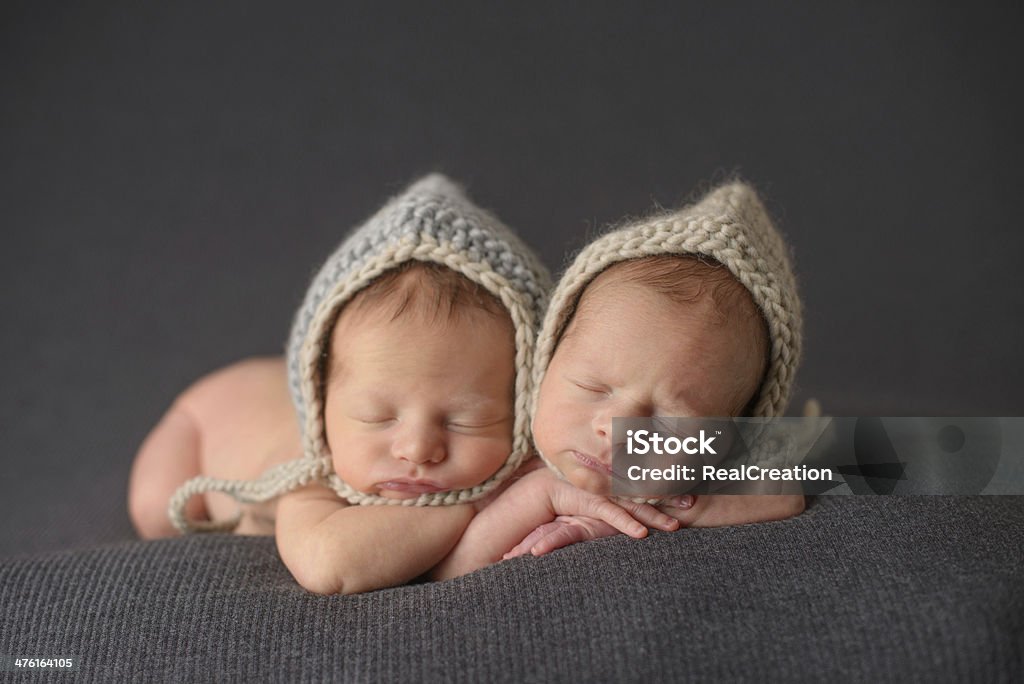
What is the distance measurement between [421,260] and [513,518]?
0.36 meters

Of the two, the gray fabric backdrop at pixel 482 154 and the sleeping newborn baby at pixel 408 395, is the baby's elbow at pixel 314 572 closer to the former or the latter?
Answer: the sleeping newborn baby at pixel 408 395

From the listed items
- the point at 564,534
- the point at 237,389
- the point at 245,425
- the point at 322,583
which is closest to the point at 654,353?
the point at 564,534

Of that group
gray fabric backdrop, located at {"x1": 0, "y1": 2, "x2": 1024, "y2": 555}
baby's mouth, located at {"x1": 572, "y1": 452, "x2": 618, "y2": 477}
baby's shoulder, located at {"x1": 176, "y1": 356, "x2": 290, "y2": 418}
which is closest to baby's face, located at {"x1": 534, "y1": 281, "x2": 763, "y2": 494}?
baby's mouth, located at {"x1": 572, "y1": 452, "x2": 618, "y2": 477}

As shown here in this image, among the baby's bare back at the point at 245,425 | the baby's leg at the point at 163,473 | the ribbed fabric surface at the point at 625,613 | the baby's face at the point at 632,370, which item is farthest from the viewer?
the baby's leg at the point at 163,473

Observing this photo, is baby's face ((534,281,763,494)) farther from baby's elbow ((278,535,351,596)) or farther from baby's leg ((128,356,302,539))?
baby's leg ((128,356,302,539))

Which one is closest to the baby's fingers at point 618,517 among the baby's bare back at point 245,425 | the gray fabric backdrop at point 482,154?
the baby's bare back at point 245,425

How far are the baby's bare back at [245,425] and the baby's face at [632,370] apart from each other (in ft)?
1.84

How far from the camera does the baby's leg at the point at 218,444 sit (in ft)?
5.48

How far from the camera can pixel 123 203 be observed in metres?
2.46

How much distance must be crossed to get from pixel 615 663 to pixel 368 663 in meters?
0.26

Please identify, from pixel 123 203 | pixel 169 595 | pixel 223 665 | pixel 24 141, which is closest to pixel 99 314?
pixel 123 203

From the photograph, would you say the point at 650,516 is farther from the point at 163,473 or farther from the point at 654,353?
the point at 163,473

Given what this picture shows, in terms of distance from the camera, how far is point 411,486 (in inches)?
50.5

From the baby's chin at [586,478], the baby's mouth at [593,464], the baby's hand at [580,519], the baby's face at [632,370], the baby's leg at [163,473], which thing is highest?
the baby's face at [632,370]
